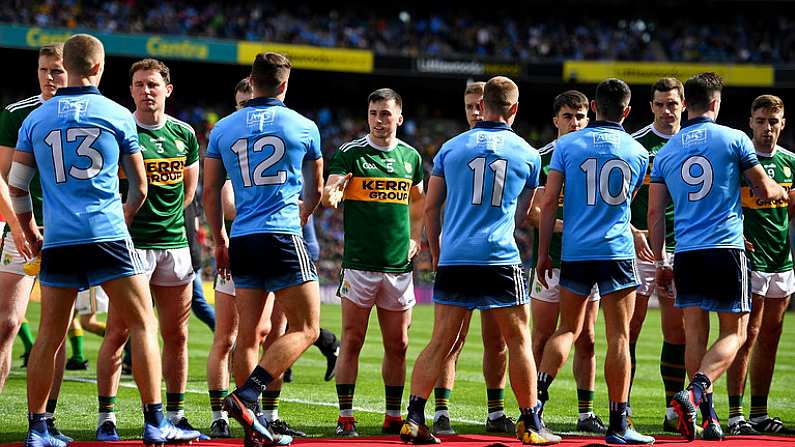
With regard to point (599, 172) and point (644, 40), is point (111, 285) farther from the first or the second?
point (644, 40)

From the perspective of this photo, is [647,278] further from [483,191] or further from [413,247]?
[483,191]

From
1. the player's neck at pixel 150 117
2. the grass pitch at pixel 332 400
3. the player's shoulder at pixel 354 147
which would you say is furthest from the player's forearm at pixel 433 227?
the player's neck at pixel 150 117

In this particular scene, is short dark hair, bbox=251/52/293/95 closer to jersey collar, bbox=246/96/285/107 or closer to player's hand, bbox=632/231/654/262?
jersey collar, bbox=246/96/285/107

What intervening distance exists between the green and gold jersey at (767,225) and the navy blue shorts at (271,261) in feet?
12.3

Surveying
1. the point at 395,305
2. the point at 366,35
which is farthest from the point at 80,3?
the point at 395,305

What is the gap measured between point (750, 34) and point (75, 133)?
137 feet

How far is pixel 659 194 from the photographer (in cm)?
752

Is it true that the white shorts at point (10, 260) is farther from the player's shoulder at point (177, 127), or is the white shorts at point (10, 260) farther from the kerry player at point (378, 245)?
the kerry player at point (378, 245)

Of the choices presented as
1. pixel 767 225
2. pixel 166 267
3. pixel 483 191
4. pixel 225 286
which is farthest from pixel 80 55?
pixel 767 225

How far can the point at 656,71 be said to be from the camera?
134ft

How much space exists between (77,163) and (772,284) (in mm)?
5330

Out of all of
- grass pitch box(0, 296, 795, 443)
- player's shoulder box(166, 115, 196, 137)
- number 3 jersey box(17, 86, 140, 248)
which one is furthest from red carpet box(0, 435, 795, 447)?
player's shoulder box(166, 115, 196, 137)

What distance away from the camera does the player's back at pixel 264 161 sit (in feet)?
21.4

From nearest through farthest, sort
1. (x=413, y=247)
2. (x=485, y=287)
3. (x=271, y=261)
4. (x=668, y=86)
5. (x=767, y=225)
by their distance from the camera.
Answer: (x=271, y=261) → (x=485, y=287) → (x=413, y=247) → (x=668, y=86) → (x=767, y=225)
